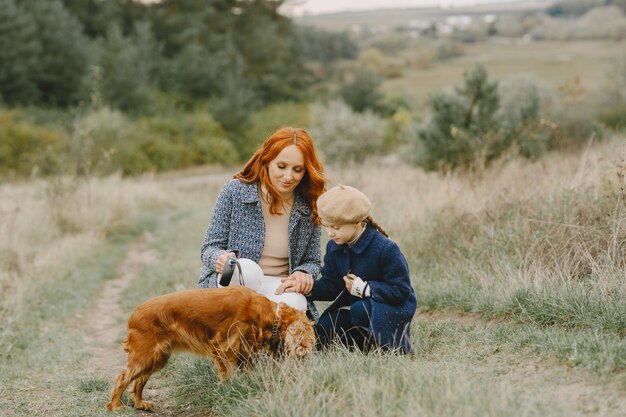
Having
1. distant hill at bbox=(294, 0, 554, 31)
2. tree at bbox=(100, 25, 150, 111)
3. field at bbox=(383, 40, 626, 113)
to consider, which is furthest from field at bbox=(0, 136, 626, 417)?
distant hill at bbox=(294, 0, 554, 31)

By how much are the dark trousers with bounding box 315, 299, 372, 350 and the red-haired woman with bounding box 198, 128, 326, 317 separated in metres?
0.23

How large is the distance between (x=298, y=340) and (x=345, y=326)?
712mm

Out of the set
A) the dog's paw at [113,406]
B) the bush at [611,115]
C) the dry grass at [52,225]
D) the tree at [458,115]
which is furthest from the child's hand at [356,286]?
the bush at [611,115]

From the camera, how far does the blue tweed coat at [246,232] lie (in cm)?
488

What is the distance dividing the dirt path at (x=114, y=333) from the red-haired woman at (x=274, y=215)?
0.94 metres

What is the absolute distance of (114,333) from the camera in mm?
7090

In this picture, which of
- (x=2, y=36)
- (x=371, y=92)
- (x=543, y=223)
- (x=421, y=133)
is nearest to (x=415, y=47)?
(x=371, y=92)

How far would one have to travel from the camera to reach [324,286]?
4812mm

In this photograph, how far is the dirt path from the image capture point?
4.83 m

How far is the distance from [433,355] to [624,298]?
4.73 feet

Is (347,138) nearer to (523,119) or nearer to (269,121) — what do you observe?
(523,119)

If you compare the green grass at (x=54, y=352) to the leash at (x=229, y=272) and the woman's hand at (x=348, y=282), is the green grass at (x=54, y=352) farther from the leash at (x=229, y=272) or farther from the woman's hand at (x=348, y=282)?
the woman's hand at (x=348, y=282)

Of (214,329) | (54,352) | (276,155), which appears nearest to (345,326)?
(214,329)

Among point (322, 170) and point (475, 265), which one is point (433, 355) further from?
point (475, 265)
